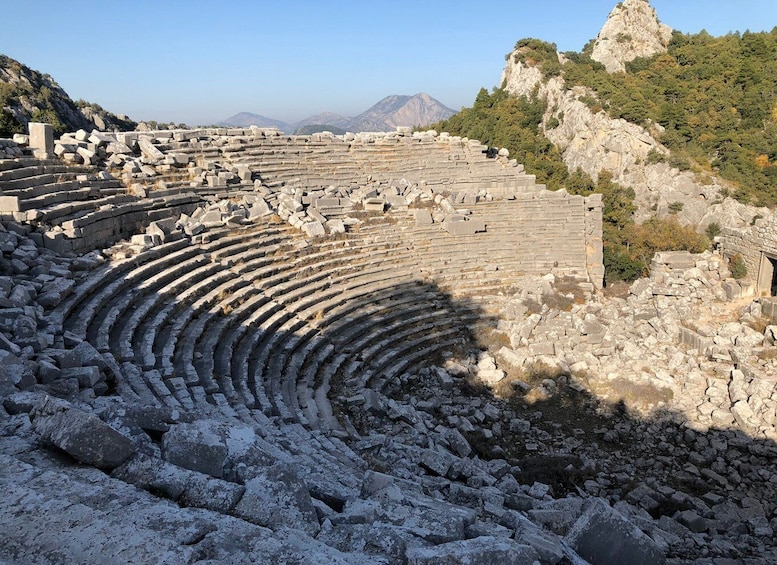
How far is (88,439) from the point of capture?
11.6ft

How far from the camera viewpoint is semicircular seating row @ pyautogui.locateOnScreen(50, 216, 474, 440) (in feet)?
23.9

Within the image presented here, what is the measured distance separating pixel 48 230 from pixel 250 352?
4275 mm

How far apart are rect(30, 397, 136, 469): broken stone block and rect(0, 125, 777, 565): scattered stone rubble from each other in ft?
0.04

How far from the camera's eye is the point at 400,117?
12006cm

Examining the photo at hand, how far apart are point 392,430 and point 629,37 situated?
1840 inches

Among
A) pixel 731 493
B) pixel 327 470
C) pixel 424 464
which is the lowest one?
pixel 731 493

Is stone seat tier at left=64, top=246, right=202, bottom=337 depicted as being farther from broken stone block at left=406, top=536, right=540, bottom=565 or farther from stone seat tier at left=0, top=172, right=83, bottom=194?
broken stone block at left=406, top=536, right=540, bottom=565

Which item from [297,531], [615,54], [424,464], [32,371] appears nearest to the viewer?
[297,531]

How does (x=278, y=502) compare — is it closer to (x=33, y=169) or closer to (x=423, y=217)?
(x=33, y=169)

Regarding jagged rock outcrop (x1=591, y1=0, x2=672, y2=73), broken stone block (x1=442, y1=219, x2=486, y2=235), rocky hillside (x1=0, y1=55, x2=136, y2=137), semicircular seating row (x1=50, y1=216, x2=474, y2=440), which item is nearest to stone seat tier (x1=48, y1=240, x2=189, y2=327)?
semicircular seating row (x1=50, y1=216, x2=474, y2=440)

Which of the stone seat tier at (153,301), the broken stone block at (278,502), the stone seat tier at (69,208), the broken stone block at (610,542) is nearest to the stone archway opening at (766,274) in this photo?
the broken stone block at (610,542)

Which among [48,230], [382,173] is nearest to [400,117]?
[382,173]

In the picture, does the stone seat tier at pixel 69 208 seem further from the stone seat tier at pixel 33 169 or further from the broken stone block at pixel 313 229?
the broken stone block at pixel 313 229

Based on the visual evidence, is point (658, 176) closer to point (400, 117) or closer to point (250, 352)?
point (250, 352)
